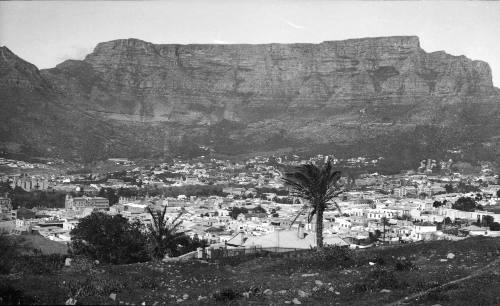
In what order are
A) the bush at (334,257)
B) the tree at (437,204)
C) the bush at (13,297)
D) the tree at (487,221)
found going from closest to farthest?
the bush at (13,297) → the bush at (334,257) → the tree at (487,221) → the tree at (437,204)

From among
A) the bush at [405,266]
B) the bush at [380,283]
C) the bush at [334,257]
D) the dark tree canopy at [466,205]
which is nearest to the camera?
the bush at [380,283]

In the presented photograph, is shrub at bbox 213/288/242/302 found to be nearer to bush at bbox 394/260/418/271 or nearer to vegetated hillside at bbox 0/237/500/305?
vegetated hillside at bbox 0/237/500/305

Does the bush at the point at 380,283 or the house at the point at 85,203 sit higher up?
the house at the point at 85,203

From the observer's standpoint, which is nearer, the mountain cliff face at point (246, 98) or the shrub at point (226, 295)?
the shrub at point (226, 295)

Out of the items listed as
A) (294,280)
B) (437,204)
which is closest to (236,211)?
(437,204)

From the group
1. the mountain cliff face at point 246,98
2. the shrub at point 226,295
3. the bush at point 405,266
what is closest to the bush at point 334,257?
the bush at point 405,266

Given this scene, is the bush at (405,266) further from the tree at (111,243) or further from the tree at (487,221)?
the tree at (487,221)

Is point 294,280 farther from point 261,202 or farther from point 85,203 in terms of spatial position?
point 261,202
